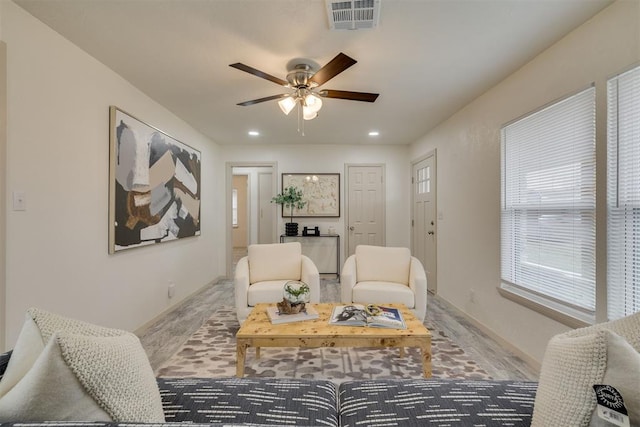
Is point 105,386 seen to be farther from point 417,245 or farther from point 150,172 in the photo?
point 417,245

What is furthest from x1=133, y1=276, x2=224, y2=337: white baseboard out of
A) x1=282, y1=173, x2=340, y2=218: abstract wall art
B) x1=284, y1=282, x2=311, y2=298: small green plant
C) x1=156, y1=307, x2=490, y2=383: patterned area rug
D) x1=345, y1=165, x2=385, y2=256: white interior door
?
x1=345, y1=165, x2=385, y2=256: white interior door

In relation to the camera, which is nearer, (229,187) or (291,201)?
(291,201)

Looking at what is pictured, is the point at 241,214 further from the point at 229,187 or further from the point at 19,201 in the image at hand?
the point at 19,201

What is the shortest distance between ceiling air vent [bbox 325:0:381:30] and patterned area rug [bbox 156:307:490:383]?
7.59 ft

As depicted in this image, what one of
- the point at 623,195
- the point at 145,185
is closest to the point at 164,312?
the point at 145,185

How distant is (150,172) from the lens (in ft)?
9.87

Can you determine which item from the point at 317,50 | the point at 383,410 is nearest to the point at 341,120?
the point at 317,50

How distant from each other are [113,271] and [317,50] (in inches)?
97.8

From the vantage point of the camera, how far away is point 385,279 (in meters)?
3.05

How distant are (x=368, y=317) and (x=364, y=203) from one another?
3.47 metres

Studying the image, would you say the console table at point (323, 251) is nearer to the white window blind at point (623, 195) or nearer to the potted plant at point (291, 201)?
the potted plant at point (291, 201)

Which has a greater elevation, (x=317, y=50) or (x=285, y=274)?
(x=317, y=50)

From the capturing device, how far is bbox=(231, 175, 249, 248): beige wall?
792 centimetres

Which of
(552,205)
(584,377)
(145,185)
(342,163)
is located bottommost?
(584,377)
